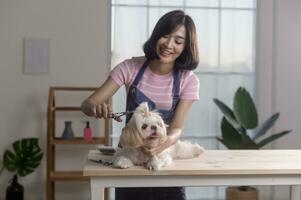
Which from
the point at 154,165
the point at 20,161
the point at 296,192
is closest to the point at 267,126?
the point at 296,192

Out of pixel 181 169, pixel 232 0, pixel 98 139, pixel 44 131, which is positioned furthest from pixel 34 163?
pixel 181 169

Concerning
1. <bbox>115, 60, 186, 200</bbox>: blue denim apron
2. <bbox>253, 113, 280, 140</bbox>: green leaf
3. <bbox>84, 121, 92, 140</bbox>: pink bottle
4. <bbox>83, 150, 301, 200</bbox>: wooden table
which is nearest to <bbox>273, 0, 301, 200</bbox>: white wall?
<bbox>253, 113, 280, 140</bbox>: green leaf

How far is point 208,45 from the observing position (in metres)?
3.68

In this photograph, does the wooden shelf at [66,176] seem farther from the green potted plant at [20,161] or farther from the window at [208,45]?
the window at [208,45]

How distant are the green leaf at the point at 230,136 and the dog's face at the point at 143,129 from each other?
77.0 inches

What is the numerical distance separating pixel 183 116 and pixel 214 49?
81.8 inches

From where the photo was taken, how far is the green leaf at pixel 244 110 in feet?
11.1

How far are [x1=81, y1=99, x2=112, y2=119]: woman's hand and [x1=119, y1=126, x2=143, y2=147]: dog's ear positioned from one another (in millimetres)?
111

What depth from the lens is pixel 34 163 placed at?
11.3ft

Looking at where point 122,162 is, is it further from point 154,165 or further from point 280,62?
point 280,62

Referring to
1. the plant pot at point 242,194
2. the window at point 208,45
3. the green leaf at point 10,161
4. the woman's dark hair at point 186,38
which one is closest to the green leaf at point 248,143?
the plant pot at point 242,194

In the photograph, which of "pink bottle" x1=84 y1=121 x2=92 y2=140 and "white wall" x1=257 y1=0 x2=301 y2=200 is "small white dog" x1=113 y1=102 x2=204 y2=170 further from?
"white wall" x1=257 y1=0 x2=301 y2=200

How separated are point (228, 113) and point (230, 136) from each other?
0.16 metres

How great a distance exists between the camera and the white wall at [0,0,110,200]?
→ 3.53m
